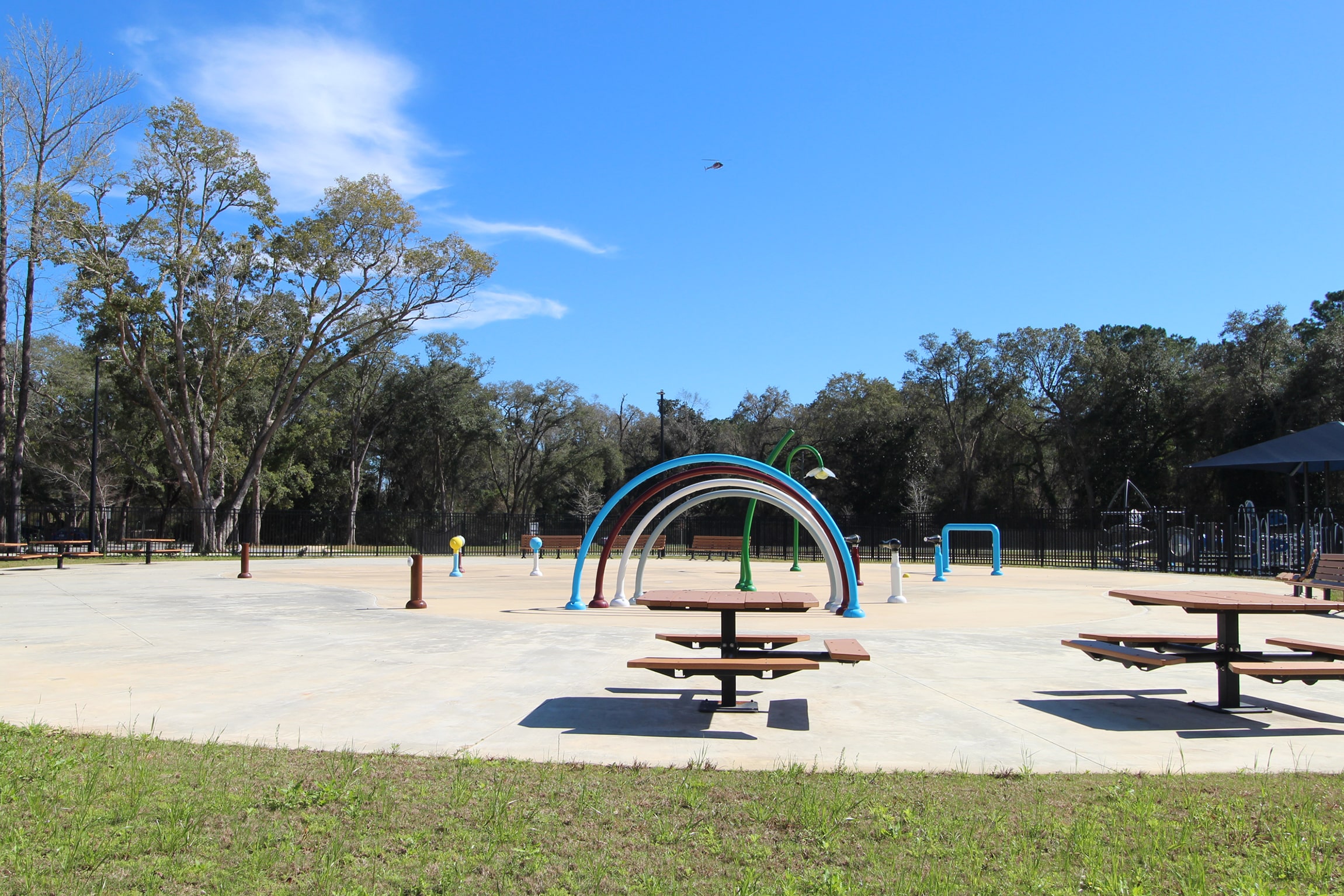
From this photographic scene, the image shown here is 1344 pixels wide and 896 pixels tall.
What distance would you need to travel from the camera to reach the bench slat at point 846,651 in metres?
6.67

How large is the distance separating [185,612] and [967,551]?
28.7m

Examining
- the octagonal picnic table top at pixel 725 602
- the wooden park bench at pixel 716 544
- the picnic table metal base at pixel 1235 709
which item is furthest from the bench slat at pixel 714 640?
the wooden park bench at pixel 716 544

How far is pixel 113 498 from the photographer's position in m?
54.3

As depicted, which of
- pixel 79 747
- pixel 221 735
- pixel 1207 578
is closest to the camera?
pixel 79 747

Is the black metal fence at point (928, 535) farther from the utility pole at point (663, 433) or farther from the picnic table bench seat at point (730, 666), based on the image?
the picnic table bench seat at point (730, 666)

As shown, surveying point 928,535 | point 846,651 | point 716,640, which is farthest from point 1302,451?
point 716,640

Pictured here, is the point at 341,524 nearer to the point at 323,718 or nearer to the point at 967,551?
the point at 967,551

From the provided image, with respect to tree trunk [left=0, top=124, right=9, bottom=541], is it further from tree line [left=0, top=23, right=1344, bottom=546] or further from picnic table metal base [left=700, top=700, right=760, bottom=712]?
picnic table metal base [left=700, top=700, right=760, bottom=712]

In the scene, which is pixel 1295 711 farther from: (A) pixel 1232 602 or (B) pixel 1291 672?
(A) pixel 1232 602

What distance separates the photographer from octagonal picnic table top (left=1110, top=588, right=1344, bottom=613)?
261 inches

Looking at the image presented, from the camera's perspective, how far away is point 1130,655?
7168 mm

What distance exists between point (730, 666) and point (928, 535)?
3081 cm

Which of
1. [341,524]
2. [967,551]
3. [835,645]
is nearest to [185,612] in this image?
[835,645]

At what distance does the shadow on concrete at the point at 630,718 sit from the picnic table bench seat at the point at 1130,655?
3.06 meters
